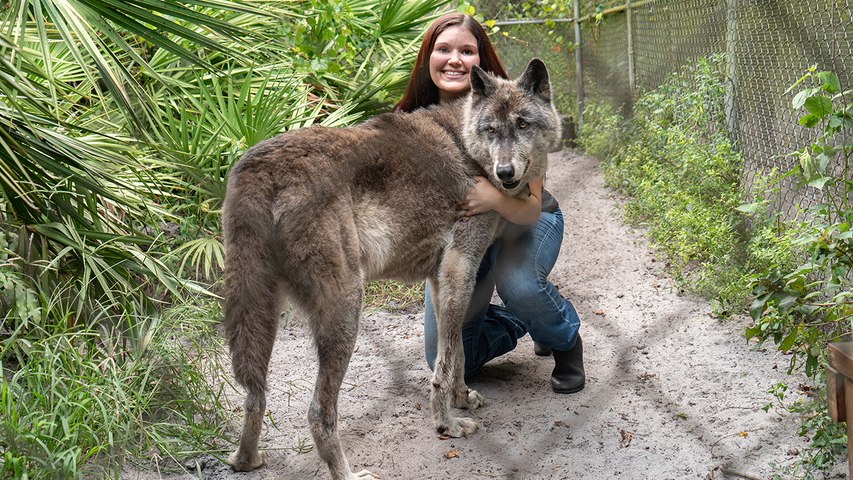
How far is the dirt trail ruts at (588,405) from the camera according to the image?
3.36 metres

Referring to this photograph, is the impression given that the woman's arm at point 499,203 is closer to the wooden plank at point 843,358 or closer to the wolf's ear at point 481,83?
the wolf's ear at point 481,83

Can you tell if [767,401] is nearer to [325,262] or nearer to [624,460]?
[624,460]

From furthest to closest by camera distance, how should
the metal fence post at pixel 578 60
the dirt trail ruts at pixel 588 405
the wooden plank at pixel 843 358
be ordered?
the metal fence post at pixel 578 60 < the dirt trail ruts at pixel 588 405 < the wooden plank at pixel 843 358

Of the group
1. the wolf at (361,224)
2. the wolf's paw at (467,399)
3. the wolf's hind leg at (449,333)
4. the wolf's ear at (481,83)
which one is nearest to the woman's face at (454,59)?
the wolf at (361,224)

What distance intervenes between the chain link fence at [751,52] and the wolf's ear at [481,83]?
1.63m

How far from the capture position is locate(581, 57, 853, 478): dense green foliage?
121 inches

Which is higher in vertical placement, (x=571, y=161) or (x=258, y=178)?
(x=258, y=178)

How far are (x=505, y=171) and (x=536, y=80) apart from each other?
0.61 metres

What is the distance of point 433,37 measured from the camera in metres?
4.27

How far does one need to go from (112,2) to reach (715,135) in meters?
3.97

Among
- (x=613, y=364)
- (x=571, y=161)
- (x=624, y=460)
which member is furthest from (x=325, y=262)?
(x=571, y=161)

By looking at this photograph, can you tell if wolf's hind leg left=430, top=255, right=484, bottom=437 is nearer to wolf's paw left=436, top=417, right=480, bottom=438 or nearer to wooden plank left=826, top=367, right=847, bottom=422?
wolf's paw left=436, top=417, right=480, bottom=438

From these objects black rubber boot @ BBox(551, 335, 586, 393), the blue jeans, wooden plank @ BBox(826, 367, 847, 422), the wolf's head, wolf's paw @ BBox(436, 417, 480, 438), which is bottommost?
wolf's paw @ BBox(436, 417, 480, 438)

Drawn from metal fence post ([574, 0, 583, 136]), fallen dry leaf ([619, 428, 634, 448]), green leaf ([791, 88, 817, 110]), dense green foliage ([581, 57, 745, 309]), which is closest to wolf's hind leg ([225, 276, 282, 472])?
fallen dry leaf ([619, 428, 634, 448])
